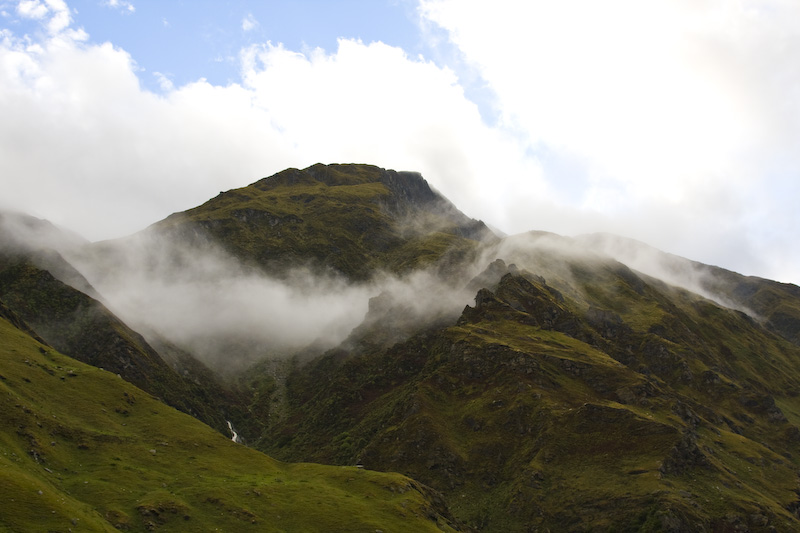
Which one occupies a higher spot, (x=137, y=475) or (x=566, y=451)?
(x=566, y=451)

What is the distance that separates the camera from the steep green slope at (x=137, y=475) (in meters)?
79.6

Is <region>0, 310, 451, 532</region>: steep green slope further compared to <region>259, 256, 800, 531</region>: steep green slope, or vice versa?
<region>259, 256, 800, 531</region>: steep green slope

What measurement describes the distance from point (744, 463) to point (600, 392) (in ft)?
136

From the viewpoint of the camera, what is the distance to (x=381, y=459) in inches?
6604

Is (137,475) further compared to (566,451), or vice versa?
(566,451)

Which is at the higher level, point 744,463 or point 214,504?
point 744,463

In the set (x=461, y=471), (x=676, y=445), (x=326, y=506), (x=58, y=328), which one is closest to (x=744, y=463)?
(x=676, y=445)

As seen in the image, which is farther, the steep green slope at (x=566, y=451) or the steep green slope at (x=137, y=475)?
the steep green slope at (x=566, y=451)

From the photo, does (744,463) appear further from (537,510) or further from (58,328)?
(58,328)

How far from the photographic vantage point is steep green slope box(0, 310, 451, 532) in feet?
261

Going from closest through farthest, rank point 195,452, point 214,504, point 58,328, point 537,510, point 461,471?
1. point 214,504
2. point 195,452
3. point 537,510
4. point 461,471
5. point 58,328

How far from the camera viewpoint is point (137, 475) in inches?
3757

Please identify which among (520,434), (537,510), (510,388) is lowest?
(537,510)

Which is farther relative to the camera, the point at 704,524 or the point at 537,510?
the point at 537,510
